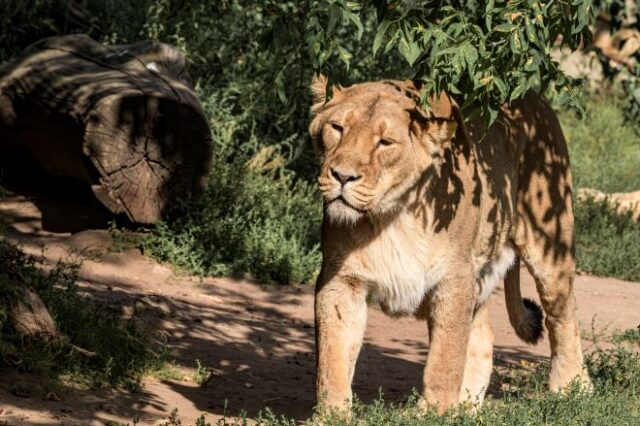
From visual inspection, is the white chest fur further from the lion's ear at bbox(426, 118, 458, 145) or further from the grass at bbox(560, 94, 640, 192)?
the grass at bbox(560, 94, 640, 192)

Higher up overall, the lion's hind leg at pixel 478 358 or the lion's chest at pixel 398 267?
the lion's chest at pixel 398 267

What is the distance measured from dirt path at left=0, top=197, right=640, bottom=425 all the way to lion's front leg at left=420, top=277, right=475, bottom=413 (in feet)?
0.88

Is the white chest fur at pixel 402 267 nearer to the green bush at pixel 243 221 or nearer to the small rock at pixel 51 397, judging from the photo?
the small rock at pixel 51 397

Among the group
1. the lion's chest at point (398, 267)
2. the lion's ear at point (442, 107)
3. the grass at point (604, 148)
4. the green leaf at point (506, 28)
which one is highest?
the grass at point (604, 148)

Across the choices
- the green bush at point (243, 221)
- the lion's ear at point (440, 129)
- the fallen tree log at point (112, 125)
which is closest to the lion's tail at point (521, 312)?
the lion's ear at point (440, 129)

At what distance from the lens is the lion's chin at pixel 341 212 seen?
17.4ft

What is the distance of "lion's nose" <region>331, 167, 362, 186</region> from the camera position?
5.25 m

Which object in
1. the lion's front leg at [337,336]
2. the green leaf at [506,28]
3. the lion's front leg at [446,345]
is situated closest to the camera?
the green leaf at [506,28]

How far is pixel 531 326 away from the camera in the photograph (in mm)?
7270

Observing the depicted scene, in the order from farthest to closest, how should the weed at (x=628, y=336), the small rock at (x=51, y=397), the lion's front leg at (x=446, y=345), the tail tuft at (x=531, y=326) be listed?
the weed at (x=628, y=336) < the tail tuft at (x=531, y=326) < the small rock at (x=51, y=397) < the lion's front leg at (x=446, y=345)

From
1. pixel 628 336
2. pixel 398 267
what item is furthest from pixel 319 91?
pixel 628 336

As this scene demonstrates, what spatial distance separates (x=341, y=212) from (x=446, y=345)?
928 millimetres

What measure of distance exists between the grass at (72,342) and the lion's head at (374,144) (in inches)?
70.9

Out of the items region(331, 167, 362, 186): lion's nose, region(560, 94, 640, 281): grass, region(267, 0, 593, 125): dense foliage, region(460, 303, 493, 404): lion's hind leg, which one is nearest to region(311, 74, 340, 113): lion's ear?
region(267, 0, 593, 125): dense foliage
